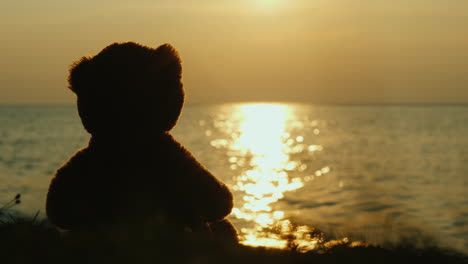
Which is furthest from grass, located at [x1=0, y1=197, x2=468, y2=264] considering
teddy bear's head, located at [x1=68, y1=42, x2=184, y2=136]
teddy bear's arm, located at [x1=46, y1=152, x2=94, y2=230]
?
teddy bear's head, located at [x1=68, y1=42, x2=184, y2=136]

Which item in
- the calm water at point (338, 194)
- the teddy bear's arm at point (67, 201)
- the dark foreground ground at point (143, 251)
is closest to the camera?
the dark foreground ground at point (143, 251)

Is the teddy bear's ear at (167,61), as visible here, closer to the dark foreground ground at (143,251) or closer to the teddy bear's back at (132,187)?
the teddy bear's back at (132,187)

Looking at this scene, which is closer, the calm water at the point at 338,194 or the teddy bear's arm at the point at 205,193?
the teddy bear's arm at the point at 205,193

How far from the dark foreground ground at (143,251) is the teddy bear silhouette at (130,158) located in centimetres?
34

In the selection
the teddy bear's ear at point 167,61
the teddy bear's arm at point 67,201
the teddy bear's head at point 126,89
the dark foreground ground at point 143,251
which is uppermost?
the teddy bear's ear at point 167,61

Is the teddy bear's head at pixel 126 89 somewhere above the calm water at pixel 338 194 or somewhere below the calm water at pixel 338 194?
below

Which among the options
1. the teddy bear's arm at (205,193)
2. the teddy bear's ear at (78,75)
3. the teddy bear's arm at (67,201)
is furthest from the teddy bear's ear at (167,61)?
the teddy bear's arm at (67,201)

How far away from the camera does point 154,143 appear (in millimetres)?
3068

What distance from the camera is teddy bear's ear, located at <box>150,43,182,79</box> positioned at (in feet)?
10.1

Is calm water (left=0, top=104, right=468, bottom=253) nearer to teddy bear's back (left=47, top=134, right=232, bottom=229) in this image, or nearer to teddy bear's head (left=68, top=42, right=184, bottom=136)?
teddy bear's back (left=47, top=134, right=232, bottom=229)

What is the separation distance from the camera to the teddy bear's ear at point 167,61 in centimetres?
307

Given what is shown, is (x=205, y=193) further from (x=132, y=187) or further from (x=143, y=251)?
(x=143, y=251)

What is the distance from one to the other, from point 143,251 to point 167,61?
4.08 ft

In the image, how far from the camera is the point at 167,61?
3.09m
